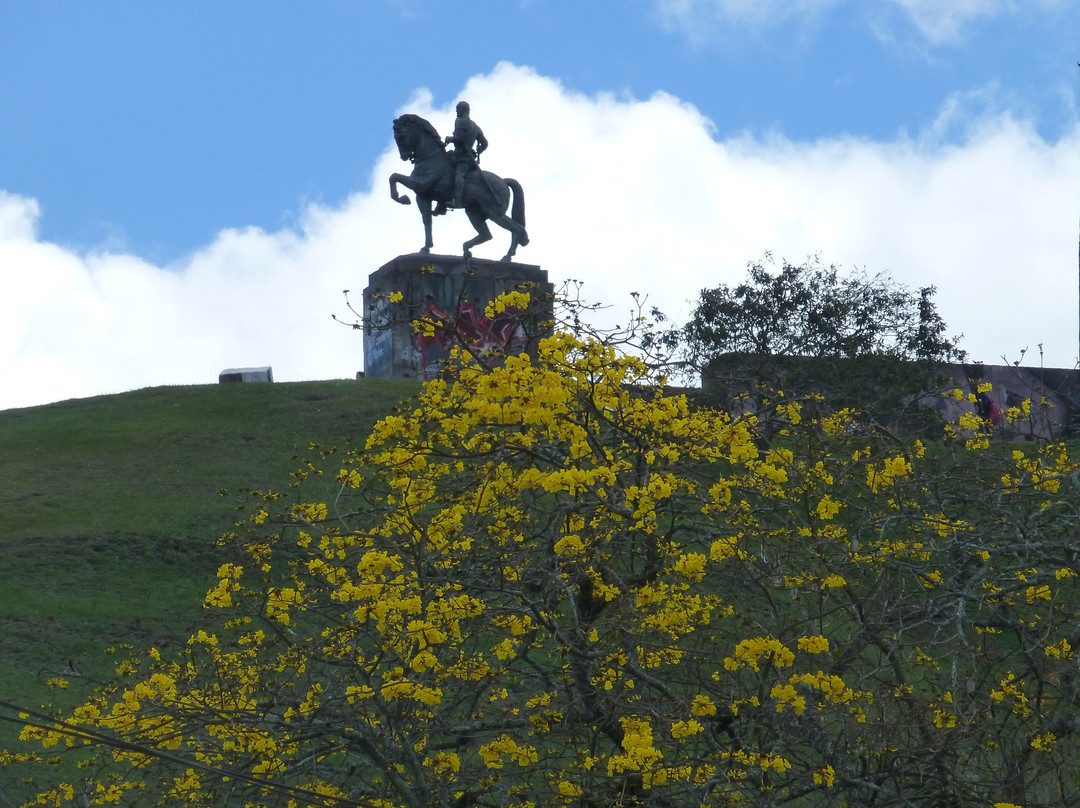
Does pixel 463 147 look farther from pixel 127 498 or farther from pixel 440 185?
pixel 127 498

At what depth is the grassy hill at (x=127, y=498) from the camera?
16172 mm

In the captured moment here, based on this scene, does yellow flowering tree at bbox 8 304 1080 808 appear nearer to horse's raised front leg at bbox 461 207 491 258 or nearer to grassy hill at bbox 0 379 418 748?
grassy hill at bbox 0 379 418 748

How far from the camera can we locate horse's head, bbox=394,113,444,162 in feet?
100

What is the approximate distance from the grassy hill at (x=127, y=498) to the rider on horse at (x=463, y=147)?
4490 millimetres

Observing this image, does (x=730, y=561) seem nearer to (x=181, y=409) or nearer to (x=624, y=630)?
(x=624, y=630)

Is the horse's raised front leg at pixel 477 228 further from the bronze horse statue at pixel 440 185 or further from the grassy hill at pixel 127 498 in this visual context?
the grassy hill at pixel 127 498

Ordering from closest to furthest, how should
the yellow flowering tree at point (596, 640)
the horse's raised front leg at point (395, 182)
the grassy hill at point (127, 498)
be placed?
the yellow flowering tree at point (596, 640) < the grassy hill at point (127, 498) < the horse's raised front leg at point (395, 182)

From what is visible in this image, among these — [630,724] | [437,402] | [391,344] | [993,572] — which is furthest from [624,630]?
[391,344]

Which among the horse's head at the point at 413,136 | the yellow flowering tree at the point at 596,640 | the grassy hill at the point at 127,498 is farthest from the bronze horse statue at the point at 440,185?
the yellow flowering tree at the point at 596,640

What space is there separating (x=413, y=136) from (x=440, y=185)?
1276 millimetres

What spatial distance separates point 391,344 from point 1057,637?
22314 millimetres

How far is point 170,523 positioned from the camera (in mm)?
20734

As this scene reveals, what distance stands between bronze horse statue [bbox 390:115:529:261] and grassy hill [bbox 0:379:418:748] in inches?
152

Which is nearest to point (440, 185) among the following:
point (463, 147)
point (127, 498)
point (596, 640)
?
point (463, 147)
